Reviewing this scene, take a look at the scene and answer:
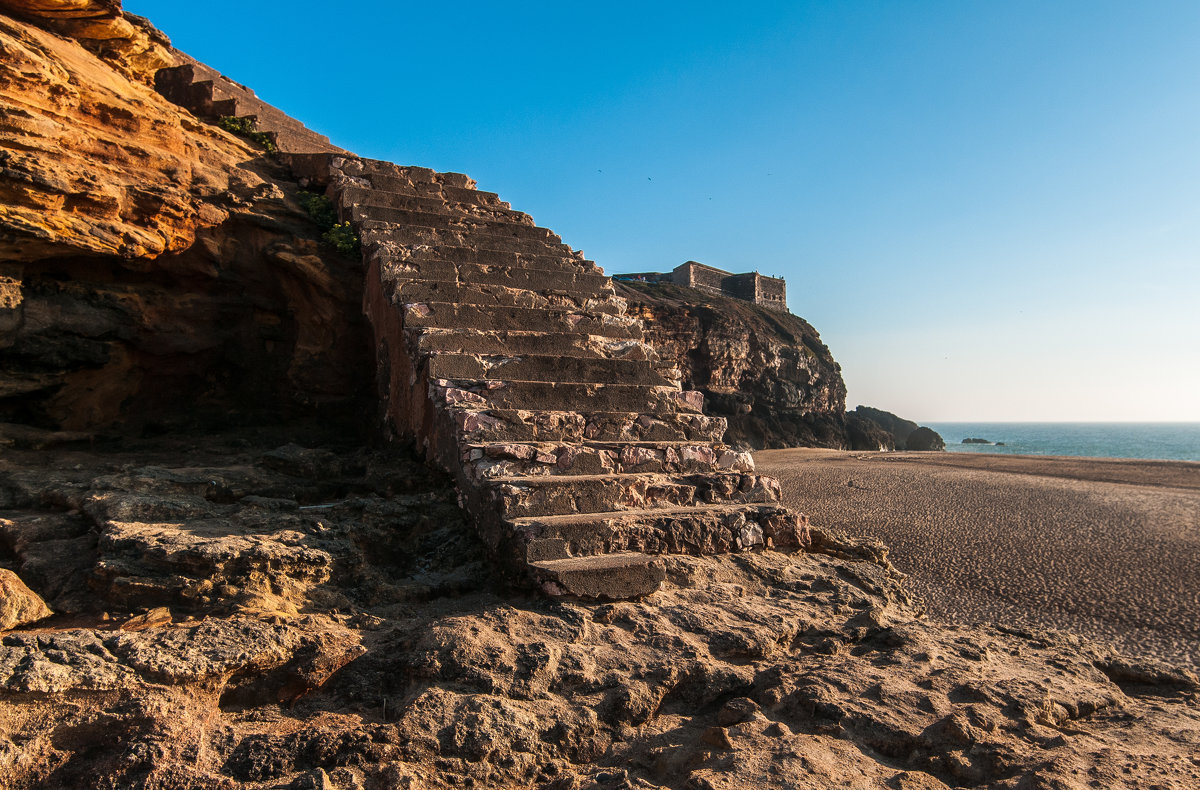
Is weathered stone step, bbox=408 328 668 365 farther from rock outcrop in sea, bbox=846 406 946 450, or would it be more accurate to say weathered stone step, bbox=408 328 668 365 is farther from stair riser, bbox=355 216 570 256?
rock outcrop in sea, bbox=846 406 946 450

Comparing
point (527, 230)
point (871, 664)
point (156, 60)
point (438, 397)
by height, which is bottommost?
point (871, 664)

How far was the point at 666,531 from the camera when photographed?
122 inches

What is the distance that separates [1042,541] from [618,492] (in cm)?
Answer: 1067

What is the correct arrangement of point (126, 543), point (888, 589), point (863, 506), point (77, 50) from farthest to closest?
point (863, 506), point (77, 50), point (888, 589), point (126, 543)

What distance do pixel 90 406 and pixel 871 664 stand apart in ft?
17.2

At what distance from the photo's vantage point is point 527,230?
20.2 ft

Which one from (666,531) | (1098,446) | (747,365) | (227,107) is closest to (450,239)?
(227,107)

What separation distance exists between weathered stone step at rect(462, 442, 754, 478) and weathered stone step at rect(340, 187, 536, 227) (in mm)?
3404

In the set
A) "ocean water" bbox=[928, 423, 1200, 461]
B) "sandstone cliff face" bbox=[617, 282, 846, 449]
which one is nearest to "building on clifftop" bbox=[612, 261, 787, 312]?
"sandstone cliff face" bbox=[617, 282, 846, 449]

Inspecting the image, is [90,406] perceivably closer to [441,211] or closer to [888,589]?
[441,211]

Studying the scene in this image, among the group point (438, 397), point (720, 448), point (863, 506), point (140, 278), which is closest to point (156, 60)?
point (140, 278)

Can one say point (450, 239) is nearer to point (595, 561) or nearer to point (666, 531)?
point (666, 531)

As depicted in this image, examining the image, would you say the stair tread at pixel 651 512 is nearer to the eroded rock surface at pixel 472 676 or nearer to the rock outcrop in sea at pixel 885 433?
the eroded rock surface at pixel 472 676

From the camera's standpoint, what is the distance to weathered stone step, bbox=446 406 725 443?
3455mm
